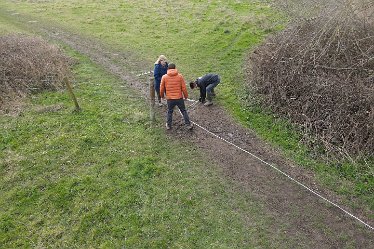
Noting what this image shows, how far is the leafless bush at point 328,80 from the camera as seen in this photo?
992 cm

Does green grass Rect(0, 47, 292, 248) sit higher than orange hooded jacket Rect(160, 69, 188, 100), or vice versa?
orange hooded jacket Rect(160, 69, 188, 100)

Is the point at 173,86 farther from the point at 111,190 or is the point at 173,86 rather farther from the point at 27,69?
the point at 27,69

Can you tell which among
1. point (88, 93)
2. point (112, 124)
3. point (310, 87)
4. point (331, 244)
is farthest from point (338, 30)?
point (88, 93)

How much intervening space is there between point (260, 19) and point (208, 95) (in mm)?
8867

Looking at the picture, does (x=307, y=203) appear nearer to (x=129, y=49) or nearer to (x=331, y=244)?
(x=331, y=244)

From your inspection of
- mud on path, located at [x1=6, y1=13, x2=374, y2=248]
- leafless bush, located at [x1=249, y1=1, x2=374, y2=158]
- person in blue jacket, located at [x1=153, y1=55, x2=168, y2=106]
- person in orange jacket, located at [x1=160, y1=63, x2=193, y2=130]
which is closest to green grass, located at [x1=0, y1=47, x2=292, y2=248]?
mud on path, located at [x1=6, y1=13, x2=374, y2=248]

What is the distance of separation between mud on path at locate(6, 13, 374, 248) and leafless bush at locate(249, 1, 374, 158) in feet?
4.23

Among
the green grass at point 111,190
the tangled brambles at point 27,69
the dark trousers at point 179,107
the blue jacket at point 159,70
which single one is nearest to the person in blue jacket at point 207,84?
the blue jacket at point 159,70

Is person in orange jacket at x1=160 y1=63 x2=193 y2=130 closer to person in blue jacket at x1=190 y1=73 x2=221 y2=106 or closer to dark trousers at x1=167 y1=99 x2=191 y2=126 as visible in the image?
dark trousers at x1=167 y1=99 x2=191 y2=126

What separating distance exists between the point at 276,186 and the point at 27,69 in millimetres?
9923

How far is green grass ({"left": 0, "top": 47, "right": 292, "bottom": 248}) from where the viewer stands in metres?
8.17

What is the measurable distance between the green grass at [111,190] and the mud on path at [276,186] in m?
0.35

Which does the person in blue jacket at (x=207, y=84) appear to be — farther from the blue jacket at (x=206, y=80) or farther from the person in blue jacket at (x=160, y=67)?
the person in blue jacket at (x=160, y=67)

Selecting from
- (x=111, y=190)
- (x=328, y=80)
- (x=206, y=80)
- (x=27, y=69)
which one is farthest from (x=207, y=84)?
(x=27, y=69)
